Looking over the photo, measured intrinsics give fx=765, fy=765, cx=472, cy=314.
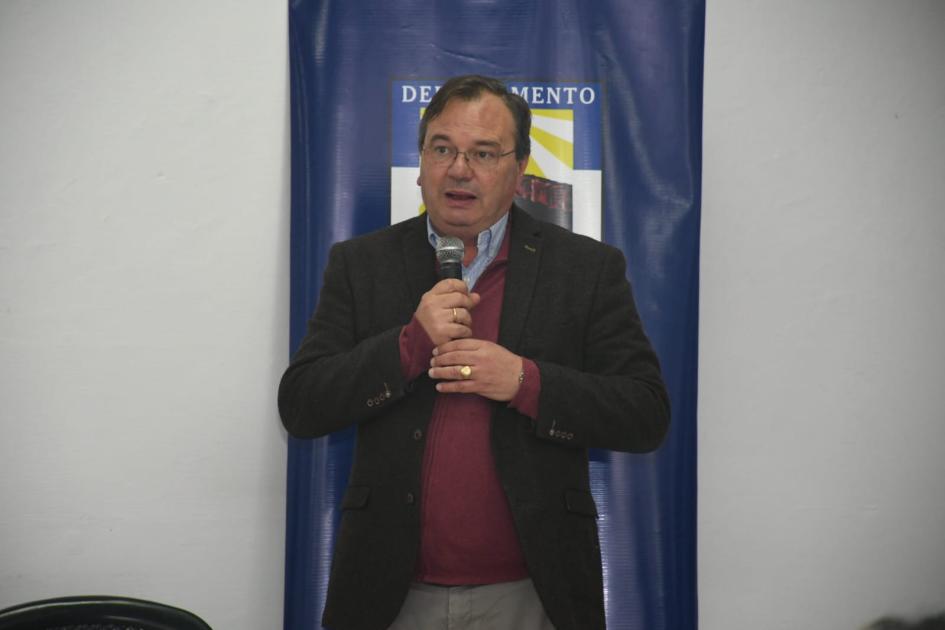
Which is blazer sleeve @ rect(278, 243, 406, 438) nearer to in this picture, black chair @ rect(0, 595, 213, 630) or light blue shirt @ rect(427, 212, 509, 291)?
light blue shirt @ rect(427, 212, 509, 291)

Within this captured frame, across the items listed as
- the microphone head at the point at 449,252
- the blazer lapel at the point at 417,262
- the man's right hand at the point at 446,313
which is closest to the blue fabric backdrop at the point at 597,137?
the blazer lapel at the point at 417,262

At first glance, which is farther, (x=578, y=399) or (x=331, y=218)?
(x=331, y=218)

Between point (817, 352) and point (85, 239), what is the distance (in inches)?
95.8

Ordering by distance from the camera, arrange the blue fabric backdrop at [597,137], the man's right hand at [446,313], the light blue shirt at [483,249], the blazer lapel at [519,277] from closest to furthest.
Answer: the man's right hand at [446,313] < the blazer lapel at [519,277] < the light blue shirt at [483,249] < the blue fabric backdrop at [597,137]

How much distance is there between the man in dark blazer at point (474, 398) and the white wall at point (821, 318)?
998 millimetres

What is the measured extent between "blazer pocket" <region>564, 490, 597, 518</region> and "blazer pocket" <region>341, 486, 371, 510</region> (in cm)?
41

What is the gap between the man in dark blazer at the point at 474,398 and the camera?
4.98 feet

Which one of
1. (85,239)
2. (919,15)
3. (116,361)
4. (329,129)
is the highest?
(919,15)

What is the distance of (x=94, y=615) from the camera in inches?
68.4

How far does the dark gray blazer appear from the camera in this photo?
5.02 feet

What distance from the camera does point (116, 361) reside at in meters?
2.47

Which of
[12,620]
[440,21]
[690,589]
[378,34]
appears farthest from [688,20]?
[12,620]

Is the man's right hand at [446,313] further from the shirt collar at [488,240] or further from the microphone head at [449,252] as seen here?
the shirt collar at [488,240]

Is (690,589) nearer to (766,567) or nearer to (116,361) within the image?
(766,567)
